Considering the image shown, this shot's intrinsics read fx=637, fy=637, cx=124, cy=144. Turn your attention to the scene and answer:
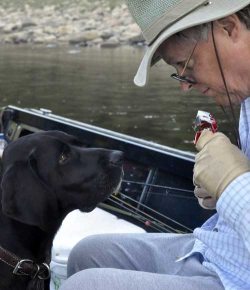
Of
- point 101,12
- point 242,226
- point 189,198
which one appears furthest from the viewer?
point 101,12

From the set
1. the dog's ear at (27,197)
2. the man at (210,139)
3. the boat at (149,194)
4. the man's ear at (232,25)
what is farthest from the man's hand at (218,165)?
the boat at (149,194)

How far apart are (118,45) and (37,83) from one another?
23.7 m

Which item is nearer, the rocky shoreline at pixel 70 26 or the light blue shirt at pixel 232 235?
the light blue shirt at pixel 232 235

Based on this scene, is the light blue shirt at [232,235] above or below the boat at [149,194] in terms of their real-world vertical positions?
above

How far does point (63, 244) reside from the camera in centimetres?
343

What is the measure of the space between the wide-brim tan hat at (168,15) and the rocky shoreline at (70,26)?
39.8 meters

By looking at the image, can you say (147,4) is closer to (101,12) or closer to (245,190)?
(245,190)

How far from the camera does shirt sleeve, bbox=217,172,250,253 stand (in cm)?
200

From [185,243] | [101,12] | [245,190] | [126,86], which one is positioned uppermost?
[245,190]

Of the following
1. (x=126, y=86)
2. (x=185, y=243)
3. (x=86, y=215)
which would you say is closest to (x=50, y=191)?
(x=185, y=243)

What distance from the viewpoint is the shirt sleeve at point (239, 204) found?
2.00 metres

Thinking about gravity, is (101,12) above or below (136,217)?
below

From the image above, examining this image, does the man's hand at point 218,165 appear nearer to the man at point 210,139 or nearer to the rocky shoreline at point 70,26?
the man at point 210,139

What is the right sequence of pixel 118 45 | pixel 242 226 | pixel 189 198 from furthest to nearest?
pixel 118 45 → pixel 189 198 → pixel 242 226
